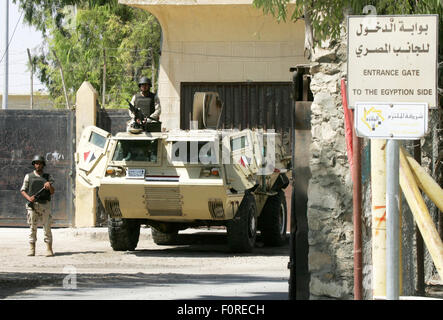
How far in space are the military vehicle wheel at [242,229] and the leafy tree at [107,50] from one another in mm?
16392

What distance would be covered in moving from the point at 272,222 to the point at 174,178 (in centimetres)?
258

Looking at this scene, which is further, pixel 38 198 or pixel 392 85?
pixel 38 198

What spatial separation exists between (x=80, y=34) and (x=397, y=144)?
106 feet

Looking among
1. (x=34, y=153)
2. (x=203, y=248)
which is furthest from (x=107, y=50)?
(x=203, y=248)

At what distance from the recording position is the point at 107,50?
3584 cm

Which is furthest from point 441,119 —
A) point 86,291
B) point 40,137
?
point 40,137

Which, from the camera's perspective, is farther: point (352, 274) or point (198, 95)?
point (198, 95)

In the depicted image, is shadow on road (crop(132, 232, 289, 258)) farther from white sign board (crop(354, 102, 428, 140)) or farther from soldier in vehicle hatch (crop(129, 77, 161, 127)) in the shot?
white sign board (crop(354, 102, 428, 140))

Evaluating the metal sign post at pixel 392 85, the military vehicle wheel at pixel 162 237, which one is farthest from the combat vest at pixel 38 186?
the metal sign post at pixel 392 85

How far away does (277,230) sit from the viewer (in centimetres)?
1747

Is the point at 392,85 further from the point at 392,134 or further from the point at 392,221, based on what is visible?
the point at 392,221

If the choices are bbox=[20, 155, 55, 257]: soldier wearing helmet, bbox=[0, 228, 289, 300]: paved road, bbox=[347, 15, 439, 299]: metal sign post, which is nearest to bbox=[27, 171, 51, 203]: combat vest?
bbox=[20, 155, 55, 257]: soldier wearing helmet

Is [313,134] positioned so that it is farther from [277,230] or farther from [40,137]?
[40,137]

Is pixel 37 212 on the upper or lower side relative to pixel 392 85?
lower
